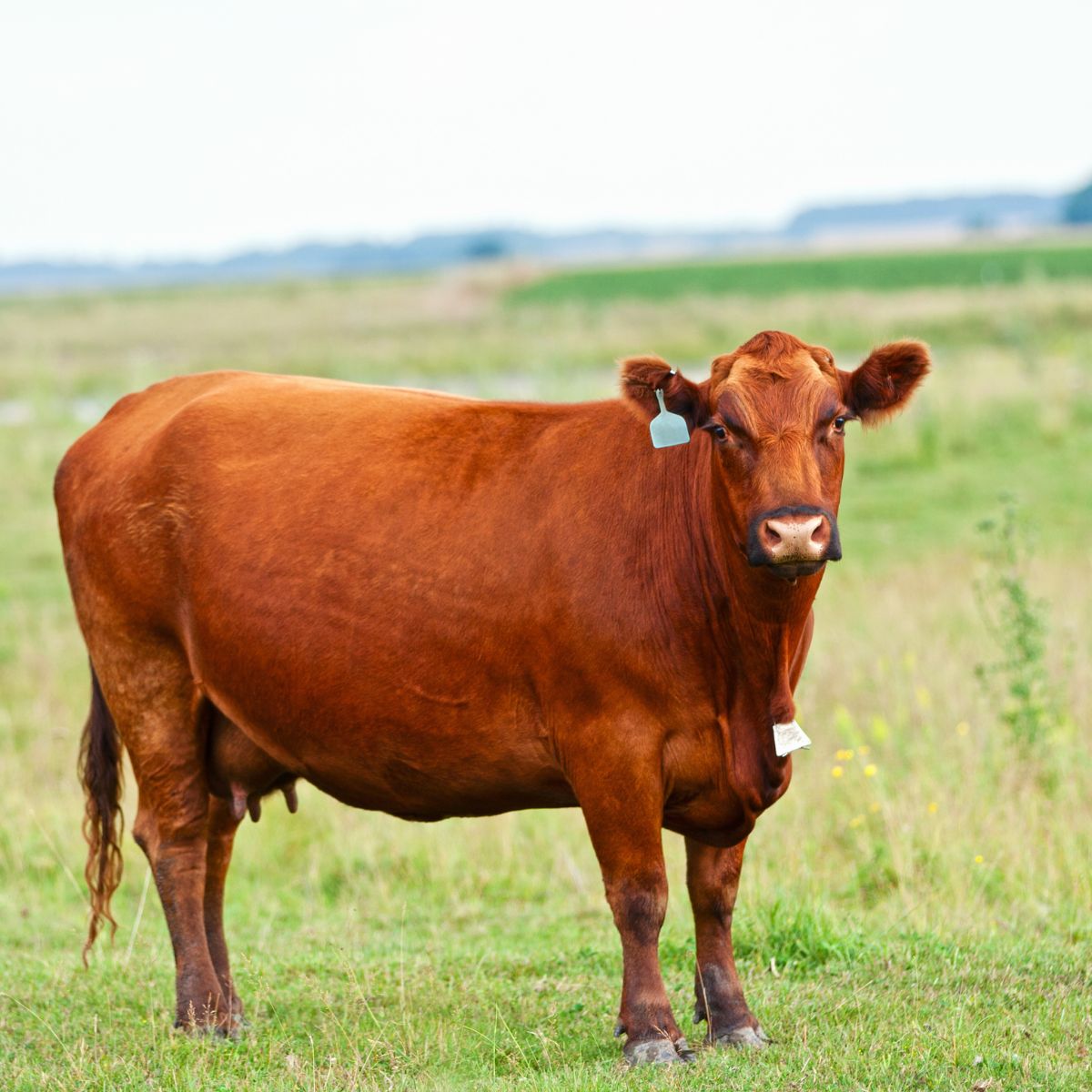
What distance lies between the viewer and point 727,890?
5.22 metres

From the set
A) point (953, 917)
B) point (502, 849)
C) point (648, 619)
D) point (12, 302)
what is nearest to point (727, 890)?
point (648, 619)

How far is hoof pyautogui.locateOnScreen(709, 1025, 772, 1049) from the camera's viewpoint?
198 inches

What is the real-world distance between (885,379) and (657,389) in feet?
2.44

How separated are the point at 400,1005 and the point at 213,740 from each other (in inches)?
50.2

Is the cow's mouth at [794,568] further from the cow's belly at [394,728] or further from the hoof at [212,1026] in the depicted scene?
the hoof at [212,1026]

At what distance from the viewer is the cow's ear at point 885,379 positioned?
191 inches

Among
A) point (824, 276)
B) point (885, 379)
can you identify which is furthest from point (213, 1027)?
point (824, 276)

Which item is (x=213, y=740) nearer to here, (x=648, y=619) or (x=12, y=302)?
(x=648, y=619)

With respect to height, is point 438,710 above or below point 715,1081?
above

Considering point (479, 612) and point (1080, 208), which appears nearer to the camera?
point (479, 612)

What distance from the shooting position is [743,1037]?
504 cm

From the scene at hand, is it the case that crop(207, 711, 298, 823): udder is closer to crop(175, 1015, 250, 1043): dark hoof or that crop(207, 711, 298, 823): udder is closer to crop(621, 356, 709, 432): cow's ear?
crop(175, 1015, 250, 1043): dark hoof

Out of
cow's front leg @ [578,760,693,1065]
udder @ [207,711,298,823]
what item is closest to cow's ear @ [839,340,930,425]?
cow's front leg @ [578,760,693,1065]

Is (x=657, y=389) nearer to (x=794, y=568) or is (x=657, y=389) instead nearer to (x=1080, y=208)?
(x=794, y=568)
